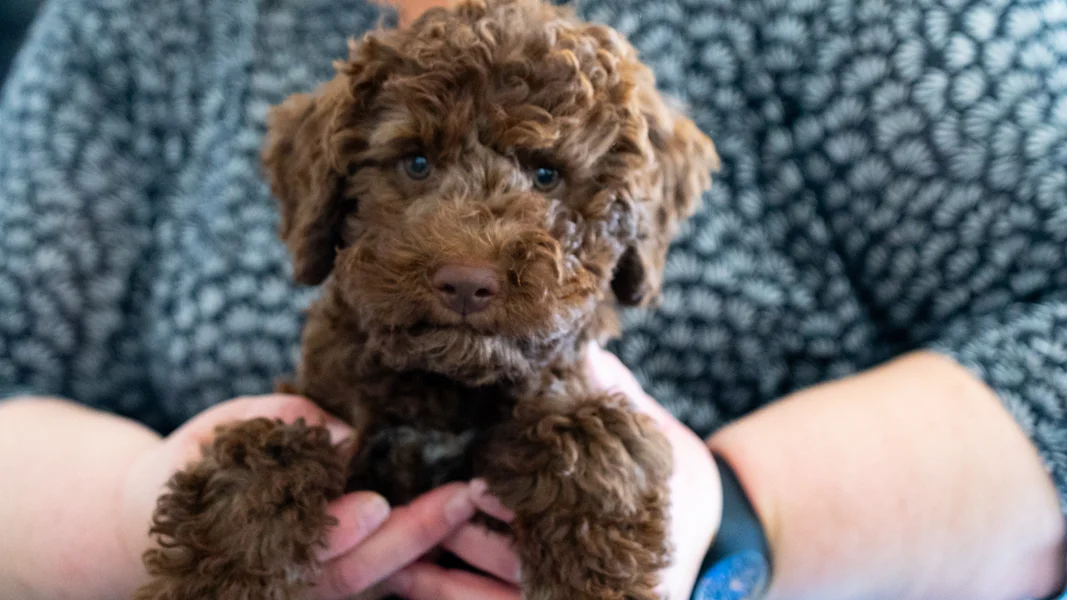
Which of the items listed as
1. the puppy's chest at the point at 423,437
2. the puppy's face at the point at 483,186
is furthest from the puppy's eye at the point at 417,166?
the puppy's chest at the point at 423,437

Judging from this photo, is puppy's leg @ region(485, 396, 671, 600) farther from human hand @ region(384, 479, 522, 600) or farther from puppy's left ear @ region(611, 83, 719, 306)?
puppy's left ear @ region(611, 83, 719, 306)

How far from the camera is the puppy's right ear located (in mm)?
1901

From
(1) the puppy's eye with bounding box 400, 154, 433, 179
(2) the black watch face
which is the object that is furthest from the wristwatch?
(1) the puppy's eye with bounding box 400, 154, 433, 179

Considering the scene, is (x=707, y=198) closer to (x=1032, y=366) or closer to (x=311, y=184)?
(x=1032, y=366)

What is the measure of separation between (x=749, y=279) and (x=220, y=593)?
1.74 meters

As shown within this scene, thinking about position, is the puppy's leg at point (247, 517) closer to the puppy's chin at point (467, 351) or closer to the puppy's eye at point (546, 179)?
the puppy's chin at point (467, 351)

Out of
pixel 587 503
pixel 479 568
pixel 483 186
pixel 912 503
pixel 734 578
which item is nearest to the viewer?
pixel 587 503

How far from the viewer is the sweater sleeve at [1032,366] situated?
2.08 meters

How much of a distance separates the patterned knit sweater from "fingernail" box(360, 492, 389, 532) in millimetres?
858

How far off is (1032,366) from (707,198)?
105cm

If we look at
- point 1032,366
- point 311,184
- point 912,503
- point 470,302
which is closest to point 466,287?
point 470,302

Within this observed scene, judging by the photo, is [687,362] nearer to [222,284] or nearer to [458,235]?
[458,235]

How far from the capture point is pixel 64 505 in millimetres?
2102

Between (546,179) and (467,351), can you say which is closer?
(467,351)
